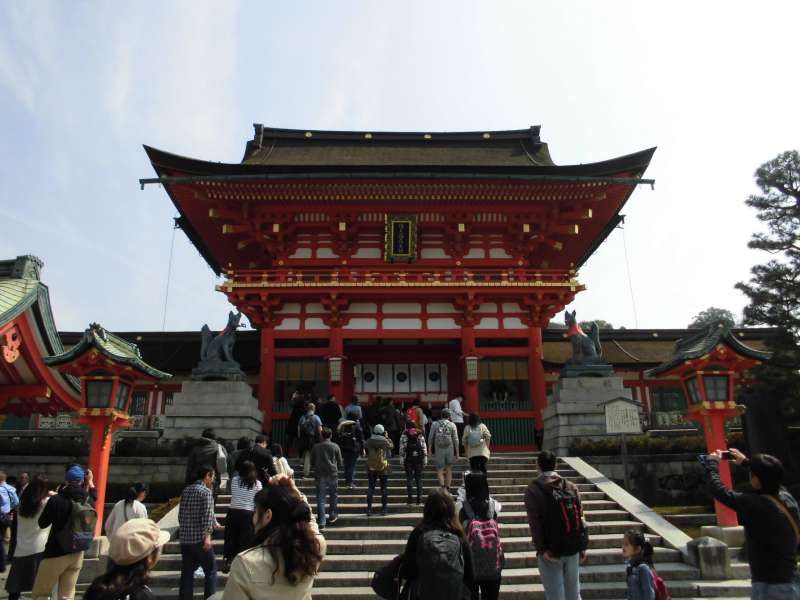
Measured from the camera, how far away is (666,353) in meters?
23.5

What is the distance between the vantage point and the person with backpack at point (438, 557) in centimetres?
397

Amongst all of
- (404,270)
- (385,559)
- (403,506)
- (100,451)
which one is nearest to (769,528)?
(385,559)

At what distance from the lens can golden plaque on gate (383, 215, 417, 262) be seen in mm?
20859

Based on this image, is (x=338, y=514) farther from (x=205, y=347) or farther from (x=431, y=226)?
(x=431, y=226)

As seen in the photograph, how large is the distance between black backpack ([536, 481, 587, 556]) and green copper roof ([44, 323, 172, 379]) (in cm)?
930

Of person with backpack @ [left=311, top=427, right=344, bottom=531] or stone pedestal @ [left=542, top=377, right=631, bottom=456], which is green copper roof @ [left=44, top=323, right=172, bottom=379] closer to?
person with backpack @ [left=311, top=427, right=344, bottom=531]

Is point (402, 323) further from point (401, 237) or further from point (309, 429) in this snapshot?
point (309, 429)

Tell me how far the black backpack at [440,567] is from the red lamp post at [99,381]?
9.65m

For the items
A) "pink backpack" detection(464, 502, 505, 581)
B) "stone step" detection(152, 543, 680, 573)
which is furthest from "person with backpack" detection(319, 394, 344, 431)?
"pink backpack" detection(464, 502, 505, 581)

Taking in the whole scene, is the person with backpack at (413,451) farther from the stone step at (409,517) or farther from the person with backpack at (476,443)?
the person with backpack at (476,443)

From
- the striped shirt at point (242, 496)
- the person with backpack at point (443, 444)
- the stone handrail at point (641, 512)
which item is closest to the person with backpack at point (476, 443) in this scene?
the person with backpack at point (443, 444)

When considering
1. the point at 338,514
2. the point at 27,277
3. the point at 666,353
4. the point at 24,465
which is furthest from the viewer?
the point at 666,353

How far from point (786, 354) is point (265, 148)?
21251 millimetres

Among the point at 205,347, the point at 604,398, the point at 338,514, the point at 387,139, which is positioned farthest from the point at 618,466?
the point at 387,139
